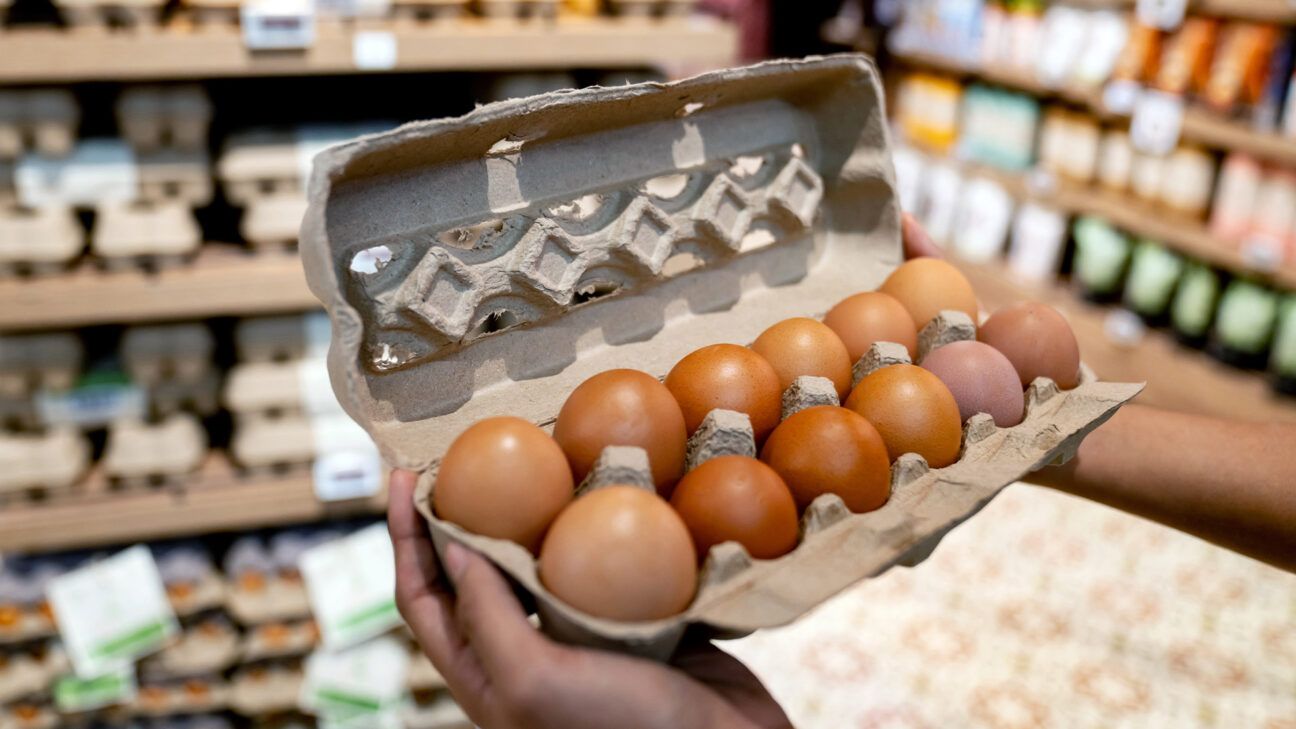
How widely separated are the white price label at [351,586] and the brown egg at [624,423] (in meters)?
1.10

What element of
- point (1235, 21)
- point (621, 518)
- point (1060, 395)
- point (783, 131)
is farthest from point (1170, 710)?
point (1235, 21)

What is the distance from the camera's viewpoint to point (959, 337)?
1.26m

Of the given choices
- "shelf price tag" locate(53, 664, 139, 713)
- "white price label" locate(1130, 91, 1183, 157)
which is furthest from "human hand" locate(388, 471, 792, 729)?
"white price label" locate(1130, 91, 1183, 157)

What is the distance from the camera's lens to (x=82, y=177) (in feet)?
5.65

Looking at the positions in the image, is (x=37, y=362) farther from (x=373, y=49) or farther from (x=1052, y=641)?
(x=1052, y=641)

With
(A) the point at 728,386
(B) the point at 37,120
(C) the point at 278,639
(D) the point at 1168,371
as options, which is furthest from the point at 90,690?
(D) the point at 1168,371

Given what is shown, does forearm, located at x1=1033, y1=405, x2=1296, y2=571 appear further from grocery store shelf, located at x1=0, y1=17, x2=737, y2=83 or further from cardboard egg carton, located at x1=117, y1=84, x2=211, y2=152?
cardboard egg carton, located at x1=117, y1=84, x2=211, y2=152

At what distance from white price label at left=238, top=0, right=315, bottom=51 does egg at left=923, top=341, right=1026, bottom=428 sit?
1.19 m

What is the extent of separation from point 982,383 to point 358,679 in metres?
1.51

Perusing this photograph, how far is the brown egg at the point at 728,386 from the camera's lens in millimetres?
1082

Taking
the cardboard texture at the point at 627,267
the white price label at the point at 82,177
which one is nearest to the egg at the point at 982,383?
the cardboard texture at the point at 627,267

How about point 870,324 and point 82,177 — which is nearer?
point 870,324

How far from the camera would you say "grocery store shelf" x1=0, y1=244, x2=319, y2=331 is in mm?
1689

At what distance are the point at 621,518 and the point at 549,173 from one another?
1.59 feet
